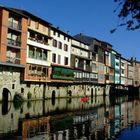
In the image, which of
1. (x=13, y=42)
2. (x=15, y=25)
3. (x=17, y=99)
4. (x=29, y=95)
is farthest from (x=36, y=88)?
(x=15, y=25)

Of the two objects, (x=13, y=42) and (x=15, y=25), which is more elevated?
(x=15, y=25)

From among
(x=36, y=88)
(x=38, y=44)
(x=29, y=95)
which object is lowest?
(x=29, y=95)

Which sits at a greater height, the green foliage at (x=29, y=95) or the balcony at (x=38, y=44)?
the balcony at (x=38, y=44)

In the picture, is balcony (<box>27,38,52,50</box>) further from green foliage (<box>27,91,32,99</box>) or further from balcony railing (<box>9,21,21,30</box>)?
green foliage (<box>27,91,32,99</box>)

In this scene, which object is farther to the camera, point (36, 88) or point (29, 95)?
point (36, 88)

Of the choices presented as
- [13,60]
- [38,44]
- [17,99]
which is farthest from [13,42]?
[38,44]

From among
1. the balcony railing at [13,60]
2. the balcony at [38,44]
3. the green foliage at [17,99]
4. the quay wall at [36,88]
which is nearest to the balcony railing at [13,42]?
the balcony railing at [13,60]

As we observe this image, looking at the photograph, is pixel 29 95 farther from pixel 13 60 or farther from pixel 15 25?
pixel 15 25

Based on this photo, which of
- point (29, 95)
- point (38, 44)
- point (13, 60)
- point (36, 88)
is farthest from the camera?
point (36, 88)

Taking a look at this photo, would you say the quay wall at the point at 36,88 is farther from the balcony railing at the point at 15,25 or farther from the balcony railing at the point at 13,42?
A: the balcony railing at the point at 15,25

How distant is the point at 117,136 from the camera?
2708cm

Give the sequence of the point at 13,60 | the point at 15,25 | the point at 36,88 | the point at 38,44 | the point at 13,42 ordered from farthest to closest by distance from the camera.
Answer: the point at 36,88
the point at 38,44
the point at 15,25
the point at 13,42
the point at 13,60

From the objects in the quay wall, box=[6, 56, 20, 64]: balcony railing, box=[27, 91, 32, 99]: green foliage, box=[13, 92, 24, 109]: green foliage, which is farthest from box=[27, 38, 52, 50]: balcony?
box=[13, 92, 24, 109]: green foliage

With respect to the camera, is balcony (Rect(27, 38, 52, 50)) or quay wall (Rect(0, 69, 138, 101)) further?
balcony (Rect(27, 38, 52, 50))
